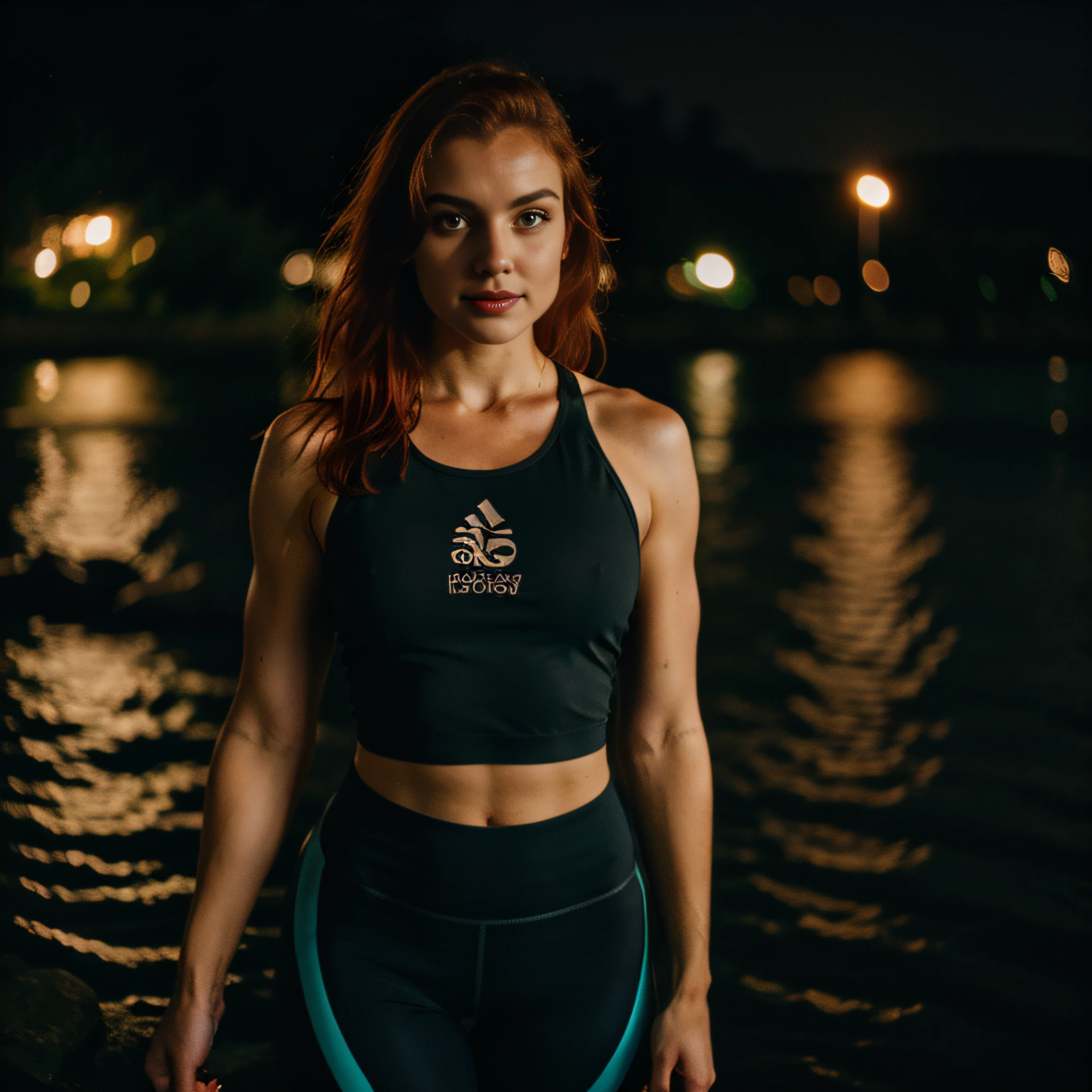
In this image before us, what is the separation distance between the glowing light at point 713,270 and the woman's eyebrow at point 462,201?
1444mm

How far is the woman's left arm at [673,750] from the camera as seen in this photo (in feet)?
4.86

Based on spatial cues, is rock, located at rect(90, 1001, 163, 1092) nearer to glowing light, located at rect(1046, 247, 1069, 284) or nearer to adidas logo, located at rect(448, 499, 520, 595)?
adidas logo, located at rect(448, 499, 520, 595)

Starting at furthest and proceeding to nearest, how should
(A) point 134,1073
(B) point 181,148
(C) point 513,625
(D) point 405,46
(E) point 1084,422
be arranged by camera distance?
(B) point 181,148 → (D) point 405,46 → (E) point 1084,422 → (A) point 134,1073 → (C) point 513,625

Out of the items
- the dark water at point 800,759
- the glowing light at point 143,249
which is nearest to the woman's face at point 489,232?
the dark water at point 800,759

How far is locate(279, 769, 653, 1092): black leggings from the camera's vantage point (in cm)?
141

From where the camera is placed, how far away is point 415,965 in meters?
1.42

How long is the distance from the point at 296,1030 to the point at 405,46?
26181 millimetres

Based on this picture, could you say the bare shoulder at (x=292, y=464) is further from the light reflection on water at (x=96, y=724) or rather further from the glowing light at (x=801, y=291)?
the glowing light at (x=801, y=291)

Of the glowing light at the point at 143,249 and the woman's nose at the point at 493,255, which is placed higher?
the glowing light at the point at 143,249

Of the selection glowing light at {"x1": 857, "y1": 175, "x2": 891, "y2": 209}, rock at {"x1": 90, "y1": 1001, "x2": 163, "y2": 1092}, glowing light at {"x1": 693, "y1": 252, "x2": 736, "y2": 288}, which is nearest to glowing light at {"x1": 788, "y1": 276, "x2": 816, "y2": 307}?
glowing light at {"x1": 693, "y1": 252, "x2": 736, "y2": 288}

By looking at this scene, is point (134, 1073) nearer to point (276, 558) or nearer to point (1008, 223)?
point (276, 558)

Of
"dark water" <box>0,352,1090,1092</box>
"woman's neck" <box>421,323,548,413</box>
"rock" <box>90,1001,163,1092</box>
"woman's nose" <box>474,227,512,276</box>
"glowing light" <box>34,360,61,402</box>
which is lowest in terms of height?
"rock" <box>90,1001,163,1092</box>

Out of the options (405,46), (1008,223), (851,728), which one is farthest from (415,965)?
(405,46)

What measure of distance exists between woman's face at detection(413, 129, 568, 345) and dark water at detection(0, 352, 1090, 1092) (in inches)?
93.4
